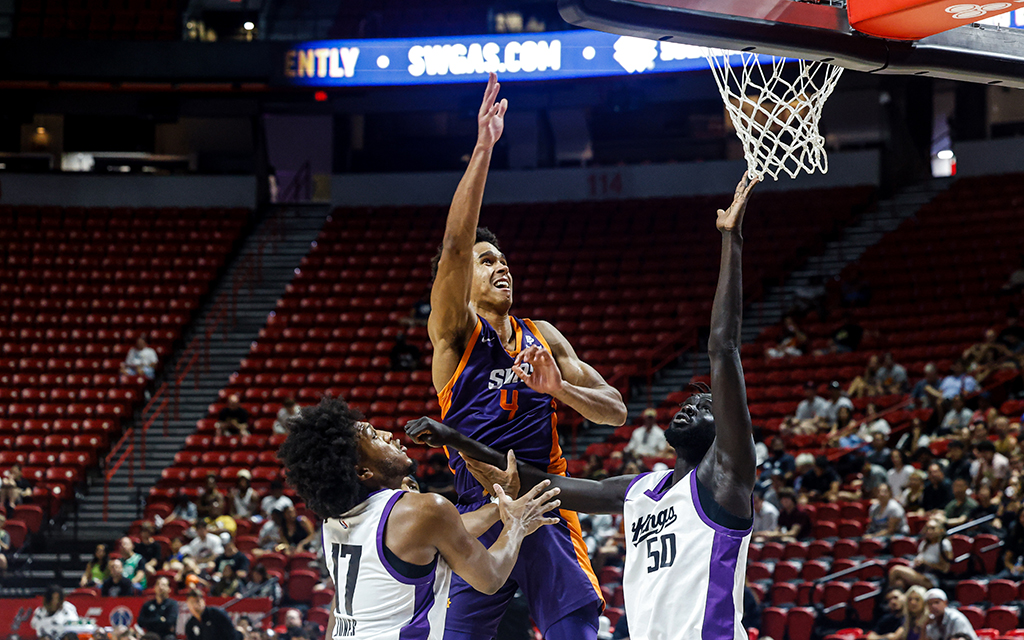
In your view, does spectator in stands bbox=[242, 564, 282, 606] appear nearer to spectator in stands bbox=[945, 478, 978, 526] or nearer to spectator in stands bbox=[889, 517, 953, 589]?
spectator in stands bbox=[889, 517, 953, 589]

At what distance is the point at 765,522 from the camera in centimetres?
1065

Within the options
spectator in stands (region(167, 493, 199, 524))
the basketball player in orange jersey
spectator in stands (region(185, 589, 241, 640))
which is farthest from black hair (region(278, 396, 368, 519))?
spectator in stands (region(167, 493, 199, 524))

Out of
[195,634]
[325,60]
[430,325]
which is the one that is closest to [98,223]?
[325,60]

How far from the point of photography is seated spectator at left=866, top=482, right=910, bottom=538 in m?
10.1

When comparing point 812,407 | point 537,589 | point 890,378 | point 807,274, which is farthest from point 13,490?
point 807,274

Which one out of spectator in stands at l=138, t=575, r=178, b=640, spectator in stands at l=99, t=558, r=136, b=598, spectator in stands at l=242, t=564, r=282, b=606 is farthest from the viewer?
spectator in stands at l=99, t=558, r=136, b=598

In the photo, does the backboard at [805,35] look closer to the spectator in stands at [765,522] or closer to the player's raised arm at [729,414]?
the player's raised arm at [729,414]

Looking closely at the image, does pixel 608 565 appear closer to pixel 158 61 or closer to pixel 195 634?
pixel 195 634

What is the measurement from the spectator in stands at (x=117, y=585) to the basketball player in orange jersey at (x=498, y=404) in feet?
26.0

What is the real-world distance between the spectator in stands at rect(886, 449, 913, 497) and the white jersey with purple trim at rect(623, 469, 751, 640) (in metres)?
7.77

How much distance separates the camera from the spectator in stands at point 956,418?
38.7 feet

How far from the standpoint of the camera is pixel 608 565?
1025cm

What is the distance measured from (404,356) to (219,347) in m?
3.80

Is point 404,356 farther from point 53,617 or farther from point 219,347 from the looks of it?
point 53,617
